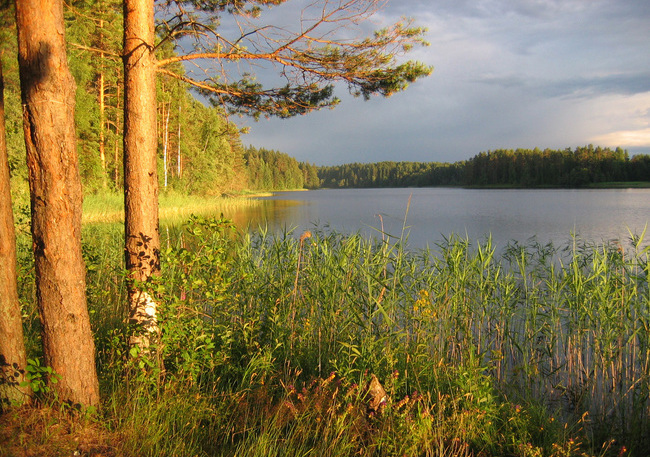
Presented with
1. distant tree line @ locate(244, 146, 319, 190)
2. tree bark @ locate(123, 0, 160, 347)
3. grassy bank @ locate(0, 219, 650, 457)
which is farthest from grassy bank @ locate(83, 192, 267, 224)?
distant tree line @ locate(244, 146, 319, 190)

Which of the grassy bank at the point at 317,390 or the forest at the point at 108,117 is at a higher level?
the forest at the point at 108,117

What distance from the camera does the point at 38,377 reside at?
255 cm

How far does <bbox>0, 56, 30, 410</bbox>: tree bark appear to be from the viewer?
2461 millimetres

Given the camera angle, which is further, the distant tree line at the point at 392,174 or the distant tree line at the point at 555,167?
the distant tree line at the point at 392,174

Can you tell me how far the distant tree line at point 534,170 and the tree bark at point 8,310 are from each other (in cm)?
8324

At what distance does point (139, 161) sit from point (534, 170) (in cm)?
9032

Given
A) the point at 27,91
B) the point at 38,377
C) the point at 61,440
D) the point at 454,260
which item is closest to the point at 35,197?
the point at 27,91

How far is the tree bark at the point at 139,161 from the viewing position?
324 cm

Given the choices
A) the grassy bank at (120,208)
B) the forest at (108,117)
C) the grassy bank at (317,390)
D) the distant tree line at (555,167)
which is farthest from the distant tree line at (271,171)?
the grassy bank at (317,390)

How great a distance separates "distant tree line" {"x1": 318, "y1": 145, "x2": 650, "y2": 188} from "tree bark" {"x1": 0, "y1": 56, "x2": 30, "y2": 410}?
83.2 m

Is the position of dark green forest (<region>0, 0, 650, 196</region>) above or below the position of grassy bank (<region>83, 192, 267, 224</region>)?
above

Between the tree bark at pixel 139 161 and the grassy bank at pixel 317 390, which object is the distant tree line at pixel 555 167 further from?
the tree bark at pixel 139 161

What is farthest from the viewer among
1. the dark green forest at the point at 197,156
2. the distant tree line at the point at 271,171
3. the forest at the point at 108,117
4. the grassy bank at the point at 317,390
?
the distant tree line at the point at 271,171

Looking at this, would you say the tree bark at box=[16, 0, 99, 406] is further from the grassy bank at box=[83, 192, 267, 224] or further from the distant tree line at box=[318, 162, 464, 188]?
the distant tree line at box=[318, 162, 464, 188]
